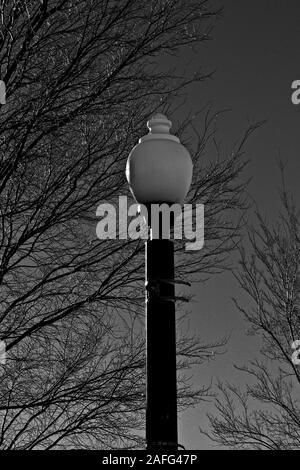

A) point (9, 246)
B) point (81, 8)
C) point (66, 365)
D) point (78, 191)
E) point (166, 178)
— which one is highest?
point (81, 8)

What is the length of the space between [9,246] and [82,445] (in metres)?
2.40

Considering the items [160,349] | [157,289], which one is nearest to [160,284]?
[157,289]

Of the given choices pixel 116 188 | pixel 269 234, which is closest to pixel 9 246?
pixel 116 188

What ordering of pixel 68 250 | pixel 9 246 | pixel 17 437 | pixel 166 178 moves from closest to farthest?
pixel 166 178 → pixel 9 246 → pixel 68 250 → pixel 17 437

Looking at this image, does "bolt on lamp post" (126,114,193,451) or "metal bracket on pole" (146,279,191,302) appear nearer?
"bolt on lamp post" (126,114,193,451)

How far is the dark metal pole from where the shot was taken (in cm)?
286

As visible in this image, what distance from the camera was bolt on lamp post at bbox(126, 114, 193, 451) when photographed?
288 cm

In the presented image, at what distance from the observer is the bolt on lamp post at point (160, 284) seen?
2.88m

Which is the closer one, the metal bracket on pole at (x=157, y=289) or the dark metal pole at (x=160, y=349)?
the dark metal pole at (x=160, y=349)

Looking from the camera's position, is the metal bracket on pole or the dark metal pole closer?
the dark metal pole

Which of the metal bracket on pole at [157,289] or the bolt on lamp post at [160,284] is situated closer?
the bolt on lamp post at [160,284]

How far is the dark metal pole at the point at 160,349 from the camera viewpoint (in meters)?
2.86

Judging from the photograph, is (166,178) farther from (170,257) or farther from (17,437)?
(17,437)

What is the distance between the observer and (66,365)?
25.7 feet
